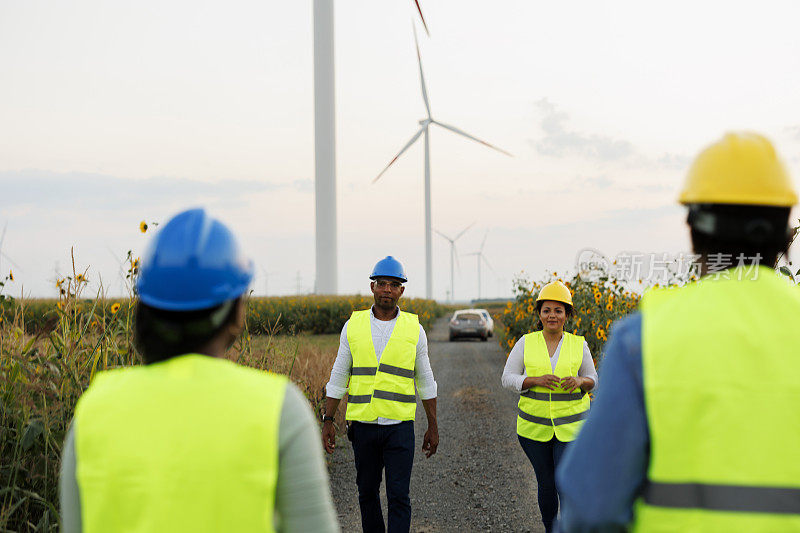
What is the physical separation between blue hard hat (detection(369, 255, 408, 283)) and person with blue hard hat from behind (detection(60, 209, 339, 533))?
128 inches

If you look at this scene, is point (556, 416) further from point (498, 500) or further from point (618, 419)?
point (618, 419)

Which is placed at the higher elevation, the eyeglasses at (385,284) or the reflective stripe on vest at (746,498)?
the eyeglasses at (385,284)

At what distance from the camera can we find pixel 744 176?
5.19 ft

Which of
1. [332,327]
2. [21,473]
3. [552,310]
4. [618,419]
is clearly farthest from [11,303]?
[332,327]

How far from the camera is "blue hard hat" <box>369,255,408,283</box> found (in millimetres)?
4801

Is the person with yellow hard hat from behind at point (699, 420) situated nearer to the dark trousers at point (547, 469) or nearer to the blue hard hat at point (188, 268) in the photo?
the blue hard hat at point (188, 268)

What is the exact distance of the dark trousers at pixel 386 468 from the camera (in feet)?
14.5

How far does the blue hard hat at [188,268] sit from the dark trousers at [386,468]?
123 inches

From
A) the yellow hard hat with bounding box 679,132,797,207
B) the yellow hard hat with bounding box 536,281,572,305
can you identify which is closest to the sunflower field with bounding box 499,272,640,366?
the yellow hard hat with bounding box 536,281,572,305

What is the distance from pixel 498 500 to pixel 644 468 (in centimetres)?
520

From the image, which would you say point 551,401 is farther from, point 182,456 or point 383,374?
point 182,456

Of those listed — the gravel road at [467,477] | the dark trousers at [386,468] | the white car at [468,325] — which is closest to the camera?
the dark trousers at [386,468]

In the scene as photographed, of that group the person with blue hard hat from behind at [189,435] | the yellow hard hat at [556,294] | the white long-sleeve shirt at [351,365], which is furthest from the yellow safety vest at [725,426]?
the yellow hard hat at [556,294]

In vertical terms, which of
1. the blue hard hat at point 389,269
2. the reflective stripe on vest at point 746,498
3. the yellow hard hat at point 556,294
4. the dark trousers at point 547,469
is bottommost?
the dark trousers at point 547,469
